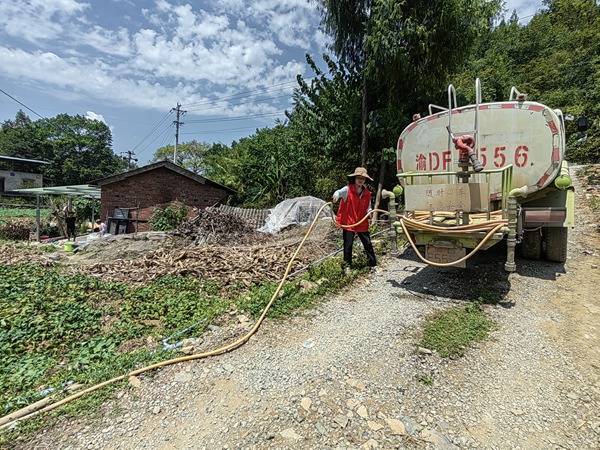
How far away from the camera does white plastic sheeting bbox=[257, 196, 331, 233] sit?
11.6 metres

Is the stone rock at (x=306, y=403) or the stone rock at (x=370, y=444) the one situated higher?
the stone rock at (x=306, y=403)

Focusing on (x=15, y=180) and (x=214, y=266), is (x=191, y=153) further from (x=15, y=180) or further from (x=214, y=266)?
(x=214, y=266)

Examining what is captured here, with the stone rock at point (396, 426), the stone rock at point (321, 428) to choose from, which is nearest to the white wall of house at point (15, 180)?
the stone rock at point (321, 428)

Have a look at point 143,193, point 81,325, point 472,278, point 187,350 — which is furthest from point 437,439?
point 143,193

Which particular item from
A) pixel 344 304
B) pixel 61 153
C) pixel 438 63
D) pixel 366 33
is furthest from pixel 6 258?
pixel 61 153

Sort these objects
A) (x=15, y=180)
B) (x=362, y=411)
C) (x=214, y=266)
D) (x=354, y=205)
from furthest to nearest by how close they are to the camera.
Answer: (x=15, y=180) < (x=214, y=266) < (x=354, y=205) < (x=362, y=411)

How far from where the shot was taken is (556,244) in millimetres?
5500

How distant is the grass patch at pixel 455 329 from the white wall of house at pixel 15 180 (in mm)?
47254

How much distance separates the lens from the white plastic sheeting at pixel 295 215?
11.6 meters

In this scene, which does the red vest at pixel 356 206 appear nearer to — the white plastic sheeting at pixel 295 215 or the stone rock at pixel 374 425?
the stone rock at pixel 374 425

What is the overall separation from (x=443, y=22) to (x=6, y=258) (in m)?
13.7

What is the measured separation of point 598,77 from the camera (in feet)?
58.7

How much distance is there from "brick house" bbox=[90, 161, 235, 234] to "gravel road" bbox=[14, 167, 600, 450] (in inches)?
504

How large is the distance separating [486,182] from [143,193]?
14.5m
